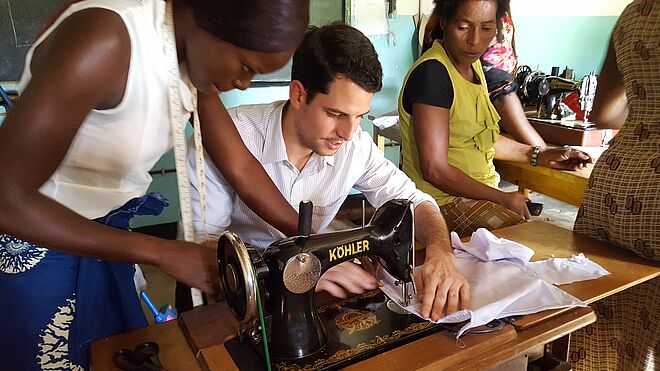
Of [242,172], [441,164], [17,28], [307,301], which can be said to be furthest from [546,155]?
[17,28]

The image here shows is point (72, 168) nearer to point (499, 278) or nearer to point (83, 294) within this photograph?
point (83, 294)

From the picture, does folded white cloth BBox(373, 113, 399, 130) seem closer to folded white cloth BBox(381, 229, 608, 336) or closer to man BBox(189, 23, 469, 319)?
man BBox(189, 23, 469, 319)

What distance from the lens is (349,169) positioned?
160cm

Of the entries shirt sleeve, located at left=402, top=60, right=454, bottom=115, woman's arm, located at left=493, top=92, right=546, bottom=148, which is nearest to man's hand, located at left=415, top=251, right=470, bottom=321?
shirt sleeve, located at left=402, top=60, right=454, bottom=115

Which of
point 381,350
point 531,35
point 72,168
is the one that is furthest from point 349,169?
point 531,35

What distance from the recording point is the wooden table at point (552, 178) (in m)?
2.10

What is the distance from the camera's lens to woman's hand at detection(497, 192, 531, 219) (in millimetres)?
1997

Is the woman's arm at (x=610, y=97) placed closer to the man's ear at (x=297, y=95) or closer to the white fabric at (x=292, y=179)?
the white fabric at (x=292, y=179)

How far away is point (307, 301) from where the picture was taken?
917mm

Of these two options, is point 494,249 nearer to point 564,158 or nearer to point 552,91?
point 564,158

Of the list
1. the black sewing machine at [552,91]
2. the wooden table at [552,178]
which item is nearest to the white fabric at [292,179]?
the wooden table at [552,178]

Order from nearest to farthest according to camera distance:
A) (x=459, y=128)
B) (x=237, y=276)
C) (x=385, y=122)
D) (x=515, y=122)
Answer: (x=237, y=276) < (x=459, y=128) < (x=515, y=122) < (x=385, y=122)

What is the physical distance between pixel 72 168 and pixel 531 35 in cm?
450

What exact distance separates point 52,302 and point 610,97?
1.66 metres
